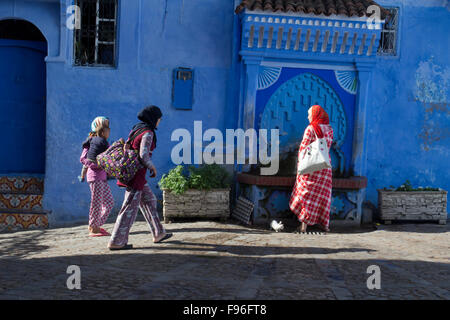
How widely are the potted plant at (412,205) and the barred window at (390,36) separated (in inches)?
104

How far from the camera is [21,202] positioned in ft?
27.2

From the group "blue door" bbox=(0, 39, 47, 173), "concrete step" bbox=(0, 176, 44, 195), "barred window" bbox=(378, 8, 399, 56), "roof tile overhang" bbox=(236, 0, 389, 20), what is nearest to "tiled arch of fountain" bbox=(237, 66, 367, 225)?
"roof tile overhang" bbox=(236, 0, 389, 20)

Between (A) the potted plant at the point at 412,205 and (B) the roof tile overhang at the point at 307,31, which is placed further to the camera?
(A) the potted plant at the point at 412,205

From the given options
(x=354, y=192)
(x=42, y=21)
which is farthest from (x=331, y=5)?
(x=42, y=21)

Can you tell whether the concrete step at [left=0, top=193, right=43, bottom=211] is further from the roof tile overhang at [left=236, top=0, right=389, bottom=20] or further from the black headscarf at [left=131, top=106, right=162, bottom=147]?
the roof tile overhang at [left=236, top=0, right=389, bottom=20]

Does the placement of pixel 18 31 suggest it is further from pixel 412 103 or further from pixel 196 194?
pixel 412 103

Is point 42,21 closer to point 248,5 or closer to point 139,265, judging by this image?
point 248,5

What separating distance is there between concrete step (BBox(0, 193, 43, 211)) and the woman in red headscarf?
4.57 metres

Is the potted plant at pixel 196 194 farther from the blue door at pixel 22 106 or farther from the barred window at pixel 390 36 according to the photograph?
the barred window at pixel 390 36

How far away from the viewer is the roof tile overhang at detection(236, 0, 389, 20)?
755 cm

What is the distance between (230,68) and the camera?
27.4 ft

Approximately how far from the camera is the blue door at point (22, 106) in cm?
922

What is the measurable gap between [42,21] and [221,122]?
363cm

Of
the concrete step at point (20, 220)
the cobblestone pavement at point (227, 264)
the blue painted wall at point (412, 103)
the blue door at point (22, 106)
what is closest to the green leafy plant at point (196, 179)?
the cobblestone pavement at point (227, 264)
